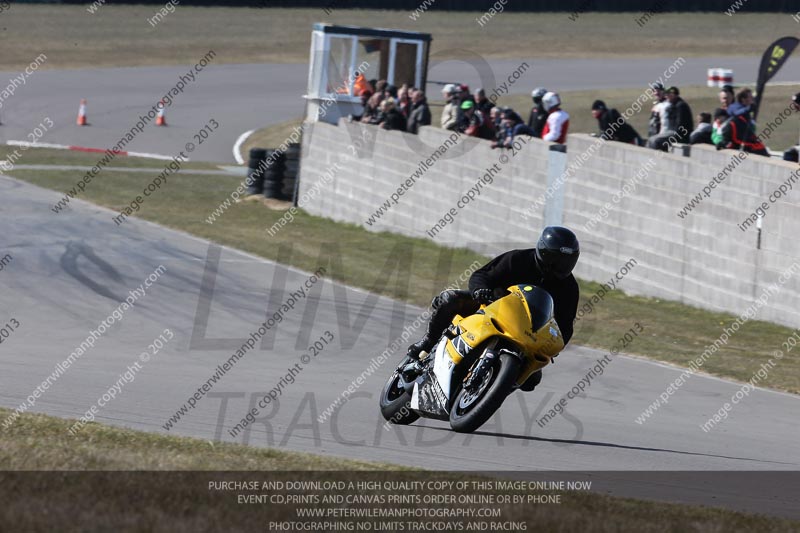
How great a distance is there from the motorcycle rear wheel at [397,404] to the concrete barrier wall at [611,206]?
7.11 m

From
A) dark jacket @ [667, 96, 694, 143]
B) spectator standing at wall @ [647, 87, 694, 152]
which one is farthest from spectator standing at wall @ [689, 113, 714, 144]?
dark jacket @ [667, 96, 694, 143]

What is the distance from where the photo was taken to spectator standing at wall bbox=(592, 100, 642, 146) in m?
17.8

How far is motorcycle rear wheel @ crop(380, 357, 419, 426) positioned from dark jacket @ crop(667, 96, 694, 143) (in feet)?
30.0

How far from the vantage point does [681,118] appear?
17.4 metres

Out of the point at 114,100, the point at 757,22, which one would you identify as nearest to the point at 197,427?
the point at 114,100

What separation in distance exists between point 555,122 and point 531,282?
33.4ft

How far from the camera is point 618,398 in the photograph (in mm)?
11219

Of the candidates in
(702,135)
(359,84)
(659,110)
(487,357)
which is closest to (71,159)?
(359,84)

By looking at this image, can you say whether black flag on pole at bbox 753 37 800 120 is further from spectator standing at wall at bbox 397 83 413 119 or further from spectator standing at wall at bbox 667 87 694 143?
spectator standing at wall at bbox 397 83 413 119

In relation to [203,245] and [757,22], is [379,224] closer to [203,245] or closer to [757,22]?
[203,245]

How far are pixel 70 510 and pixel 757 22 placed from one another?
5193 centimetres

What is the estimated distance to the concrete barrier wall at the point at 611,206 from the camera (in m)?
15.0

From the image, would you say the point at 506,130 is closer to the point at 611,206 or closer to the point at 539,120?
the point at 539,120

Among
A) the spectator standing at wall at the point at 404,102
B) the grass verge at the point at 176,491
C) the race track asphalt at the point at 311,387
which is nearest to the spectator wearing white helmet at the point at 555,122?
the race track asphalt at the point at 311,387
